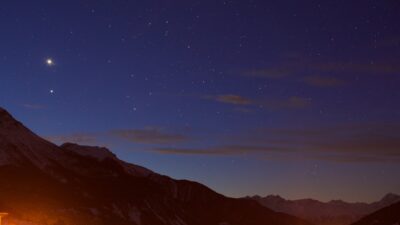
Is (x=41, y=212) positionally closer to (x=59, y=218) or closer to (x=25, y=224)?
(x=59, y=218)

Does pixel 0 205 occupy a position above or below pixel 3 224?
above

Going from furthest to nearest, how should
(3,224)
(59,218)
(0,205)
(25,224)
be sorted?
1. (59,218)
2. (0,205)
3. (25,224)
4. (3,224)

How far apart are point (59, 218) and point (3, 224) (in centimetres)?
15525

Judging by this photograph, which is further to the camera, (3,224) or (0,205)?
(0,205)

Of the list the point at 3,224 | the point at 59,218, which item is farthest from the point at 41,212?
the point at 3,224

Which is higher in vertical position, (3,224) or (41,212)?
(41,212)

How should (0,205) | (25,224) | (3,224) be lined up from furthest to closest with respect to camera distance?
(0,205)
(25,224)
(3,224)

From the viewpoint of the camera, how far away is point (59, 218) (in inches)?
7702

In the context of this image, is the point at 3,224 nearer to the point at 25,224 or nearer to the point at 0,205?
the point at 25,224

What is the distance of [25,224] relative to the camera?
71125mm

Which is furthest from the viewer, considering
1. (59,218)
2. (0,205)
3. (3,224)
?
(59,218)

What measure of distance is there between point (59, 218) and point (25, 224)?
424 ft

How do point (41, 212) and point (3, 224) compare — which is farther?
point (41, 212)

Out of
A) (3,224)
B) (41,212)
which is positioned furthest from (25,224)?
(41,212)
